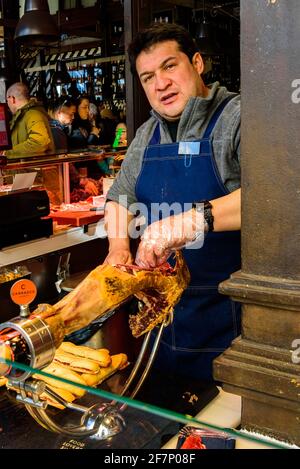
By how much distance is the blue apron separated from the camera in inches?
87.2

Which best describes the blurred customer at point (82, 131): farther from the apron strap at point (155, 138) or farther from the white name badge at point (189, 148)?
the white name badge at point (189, 148)

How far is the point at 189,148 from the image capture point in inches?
88.2

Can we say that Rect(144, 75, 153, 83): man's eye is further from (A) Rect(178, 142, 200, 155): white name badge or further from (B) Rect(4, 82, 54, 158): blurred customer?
(B) Rect(4, 82, 54, 158): blurred customer

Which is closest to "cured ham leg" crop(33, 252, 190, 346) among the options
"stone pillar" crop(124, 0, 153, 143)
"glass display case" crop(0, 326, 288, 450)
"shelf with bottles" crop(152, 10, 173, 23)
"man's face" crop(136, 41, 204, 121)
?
"glass display case" crop(0, 326, 288, 450)

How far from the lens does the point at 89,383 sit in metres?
1.61

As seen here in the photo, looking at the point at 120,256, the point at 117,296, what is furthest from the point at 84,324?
the point at 120,256

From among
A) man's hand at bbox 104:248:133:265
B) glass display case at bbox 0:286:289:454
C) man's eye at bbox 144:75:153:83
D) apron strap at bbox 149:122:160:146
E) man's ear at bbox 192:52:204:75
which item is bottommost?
glass display case at bbox 0:286:289:454

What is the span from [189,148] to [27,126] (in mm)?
3879

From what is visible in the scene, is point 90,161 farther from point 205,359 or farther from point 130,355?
point 205,359

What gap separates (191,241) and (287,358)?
1.41 feet

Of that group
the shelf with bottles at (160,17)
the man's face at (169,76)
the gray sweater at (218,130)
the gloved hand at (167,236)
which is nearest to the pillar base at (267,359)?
the gloved hand at (167,236)

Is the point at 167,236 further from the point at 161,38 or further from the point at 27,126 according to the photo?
the point at 27,126

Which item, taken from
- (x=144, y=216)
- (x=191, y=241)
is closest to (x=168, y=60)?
(x=144, y=216)

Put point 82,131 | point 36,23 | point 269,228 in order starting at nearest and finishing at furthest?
1. point 269,228
2. point 36,23
3. point 82,131
